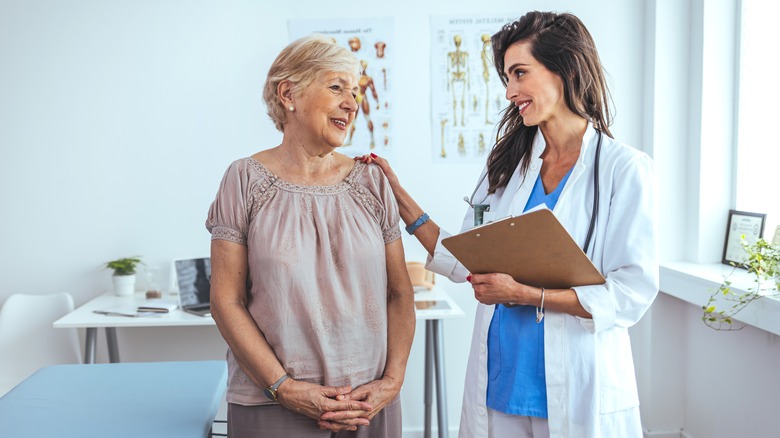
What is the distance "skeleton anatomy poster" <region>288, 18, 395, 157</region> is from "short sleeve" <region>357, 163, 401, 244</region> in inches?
65.6

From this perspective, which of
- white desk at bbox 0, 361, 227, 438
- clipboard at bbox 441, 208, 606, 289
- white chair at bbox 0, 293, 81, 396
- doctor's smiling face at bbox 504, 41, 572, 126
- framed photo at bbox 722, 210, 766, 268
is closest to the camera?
clipboard at bbox 441, 208, 606, 289

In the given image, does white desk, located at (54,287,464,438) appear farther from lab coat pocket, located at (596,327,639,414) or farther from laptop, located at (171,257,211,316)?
lab coat pocket, located at (596,327,639,414)

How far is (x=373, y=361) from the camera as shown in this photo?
5.01ft

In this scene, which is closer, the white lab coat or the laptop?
the white lab coat

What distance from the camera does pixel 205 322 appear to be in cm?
279

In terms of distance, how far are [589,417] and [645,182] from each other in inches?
20.4

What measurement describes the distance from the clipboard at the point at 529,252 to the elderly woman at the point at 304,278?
0.73ft

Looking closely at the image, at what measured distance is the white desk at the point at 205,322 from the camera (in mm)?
2771

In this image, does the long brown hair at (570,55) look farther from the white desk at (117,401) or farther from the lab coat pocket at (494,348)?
the white desk at (117,401)

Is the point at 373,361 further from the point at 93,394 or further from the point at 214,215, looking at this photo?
the point at 93,394

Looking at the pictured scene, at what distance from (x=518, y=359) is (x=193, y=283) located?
191cm

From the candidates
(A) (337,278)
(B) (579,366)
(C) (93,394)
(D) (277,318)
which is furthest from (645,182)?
(C) (93,394)

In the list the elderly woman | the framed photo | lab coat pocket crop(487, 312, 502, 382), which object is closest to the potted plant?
the elderly woman

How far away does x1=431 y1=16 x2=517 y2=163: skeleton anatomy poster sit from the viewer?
3260 mm
